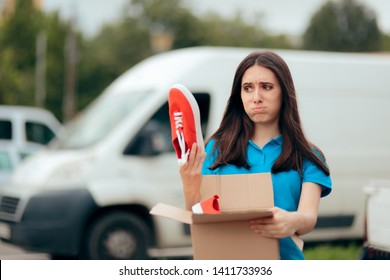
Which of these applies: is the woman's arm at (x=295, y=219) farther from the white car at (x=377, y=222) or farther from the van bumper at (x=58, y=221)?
the van bumper at (x=58, y=221)

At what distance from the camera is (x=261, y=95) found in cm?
257

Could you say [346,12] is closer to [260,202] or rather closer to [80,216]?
[80,216]

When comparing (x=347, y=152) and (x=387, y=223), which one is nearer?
(x=387, y=223)

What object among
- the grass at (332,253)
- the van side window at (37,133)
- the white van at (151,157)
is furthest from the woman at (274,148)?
the van side window at (37,133)

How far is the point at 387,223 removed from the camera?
14.6 feet

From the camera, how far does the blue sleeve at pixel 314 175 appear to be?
2551mm

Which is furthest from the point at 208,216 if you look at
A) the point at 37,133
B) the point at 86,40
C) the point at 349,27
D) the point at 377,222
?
the point at 86,40

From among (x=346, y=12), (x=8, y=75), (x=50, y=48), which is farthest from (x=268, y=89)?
(x=50, y=48)

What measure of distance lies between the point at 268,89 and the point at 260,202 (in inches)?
14.0

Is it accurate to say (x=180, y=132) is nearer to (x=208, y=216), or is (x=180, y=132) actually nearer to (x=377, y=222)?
(x=208, y=216)

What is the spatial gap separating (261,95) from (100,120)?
5.46 meters

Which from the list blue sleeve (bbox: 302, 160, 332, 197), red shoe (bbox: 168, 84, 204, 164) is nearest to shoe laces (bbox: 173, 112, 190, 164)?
red shoe (bbox: 168, 84, 204, 164)

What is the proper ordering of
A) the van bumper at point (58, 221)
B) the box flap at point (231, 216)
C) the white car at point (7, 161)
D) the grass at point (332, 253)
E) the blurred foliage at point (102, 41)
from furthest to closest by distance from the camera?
the blurred foliage at point (102, 41), the white car at point (7, 161), the van bumper at point (58, 221), the grass at point (332, 253), the box flap at point (231, 216)

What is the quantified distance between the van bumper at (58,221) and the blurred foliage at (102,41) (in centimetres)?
Answer: 1945
